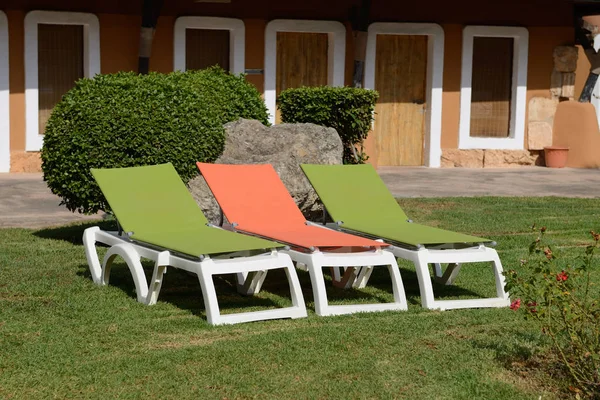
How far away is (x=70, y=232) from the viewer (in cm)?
958

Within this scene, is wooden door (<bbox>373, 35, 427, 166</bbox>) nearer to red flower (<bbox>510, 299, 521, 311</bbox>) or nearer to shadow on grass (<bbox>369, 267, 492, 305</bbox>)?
shadow on grass (<bbox>369, 267, 492, 305</bbox>)

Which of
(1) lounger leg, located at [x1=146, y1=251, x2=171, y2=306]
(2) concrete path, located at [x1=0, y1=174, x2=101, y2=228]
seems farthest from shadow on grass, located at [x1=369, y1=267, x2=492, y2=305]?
(2) concrete path, located at [x1=0, y1=174, x2=101, y2=228]

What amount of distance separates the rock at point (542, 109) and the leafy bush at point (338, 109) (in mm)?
5444

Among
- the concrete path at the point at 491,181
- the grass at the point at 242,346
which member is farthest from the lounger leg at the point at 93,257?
the concrete path at the point at 491,181

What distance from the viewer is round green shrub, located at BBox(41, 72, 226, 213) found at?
8586 millimetres

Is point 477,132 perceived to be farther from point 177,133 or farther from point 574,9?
point 177,133

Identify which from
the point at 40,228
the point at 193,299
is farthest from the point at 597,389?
the point at 40,228

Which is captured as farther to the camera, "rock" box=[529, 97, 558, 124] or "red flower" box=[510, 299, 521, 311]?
"rock" box=[529, 97, 558, 124]

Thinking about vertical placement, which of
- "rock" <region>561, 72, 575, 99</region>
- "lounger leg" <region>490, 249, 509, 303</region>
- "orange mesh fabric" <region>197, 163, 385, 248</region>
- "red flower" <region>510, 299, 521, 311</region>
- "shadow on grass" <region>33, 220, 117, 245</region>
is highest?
"rock" <region>561, 72, 575, 99</region>

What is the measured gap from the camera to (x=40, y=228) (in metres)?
9.75

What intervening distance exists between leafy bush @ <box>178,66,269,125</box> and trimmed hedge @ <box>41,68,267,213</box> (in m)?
0.31

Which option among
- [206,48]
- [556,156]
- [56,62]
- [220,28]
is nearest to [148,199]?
[56,62]

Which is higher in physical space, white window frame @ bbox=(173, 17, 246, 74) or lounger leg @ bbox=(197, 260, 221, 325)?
white window frame @ bbox=(173, 17, 246, 74)

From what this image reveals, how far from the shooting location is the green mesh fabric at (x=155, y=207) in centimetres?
691
